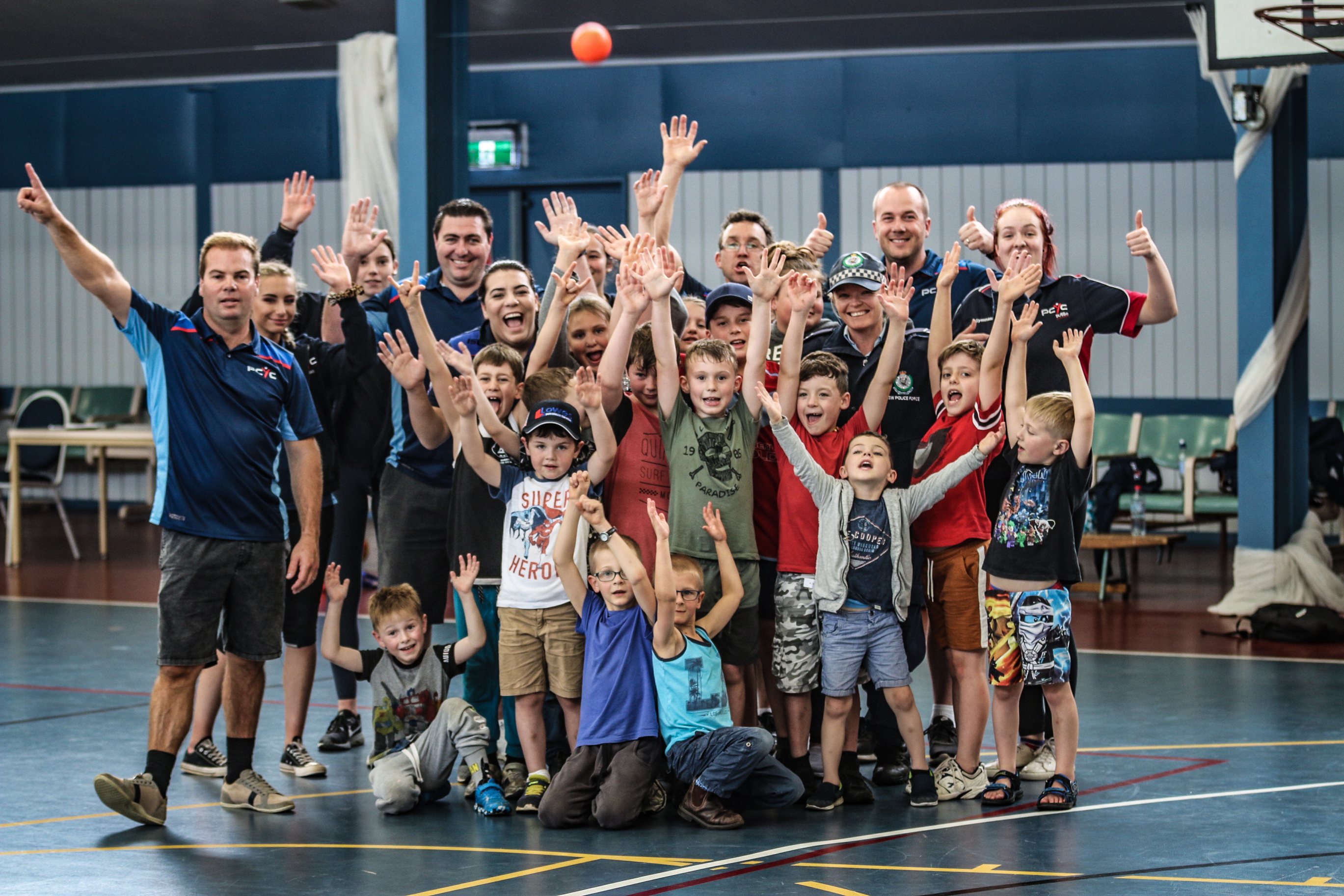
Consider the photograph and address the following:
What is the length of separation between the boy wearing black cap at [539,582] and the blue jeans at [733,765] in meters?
0.39

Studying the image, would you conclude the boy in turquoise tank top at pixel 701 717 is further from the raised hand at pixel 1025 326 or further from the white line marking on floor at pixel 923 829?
the raised hand at pixel 1025 326

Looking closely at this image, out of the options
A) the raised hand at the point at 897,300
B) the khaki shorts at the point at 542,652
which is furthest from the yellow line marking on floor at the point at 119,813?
the raised hand at the point at 897,300

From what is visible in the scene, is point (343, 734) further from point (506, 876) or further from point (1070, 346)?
point (1070, 346)

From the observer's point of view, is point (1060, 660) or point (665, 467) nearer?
point (1060, 660)

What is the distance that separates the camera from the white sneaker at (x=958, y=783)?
Answer: 440cm

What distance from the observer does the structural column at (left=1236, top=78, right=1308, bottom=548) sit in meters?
8.04

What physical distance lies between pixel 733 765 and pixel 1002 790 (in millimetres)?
823

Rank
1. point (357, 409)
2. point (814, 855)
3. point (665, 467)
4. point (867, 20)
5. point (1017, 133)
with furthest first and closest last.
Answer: point (1017, 133) → point (867, 20) → point (357, 409) → point (665, 467) → point (814, 855)

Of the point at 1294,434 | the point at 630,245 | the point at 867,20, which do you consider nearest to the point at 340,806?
the point at 630,245

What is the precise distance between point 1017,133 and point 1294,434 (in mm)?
4158

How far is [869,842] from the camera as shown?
13.0ft

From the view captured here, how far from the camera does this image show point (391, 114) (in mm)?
8594

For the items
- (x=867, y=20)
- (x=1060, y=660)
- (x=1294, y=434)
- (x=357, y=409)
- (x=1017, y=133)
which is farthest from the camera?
(x=1017, y=133)

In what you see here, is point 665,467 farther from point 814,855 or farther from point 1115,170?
point 1115,170
